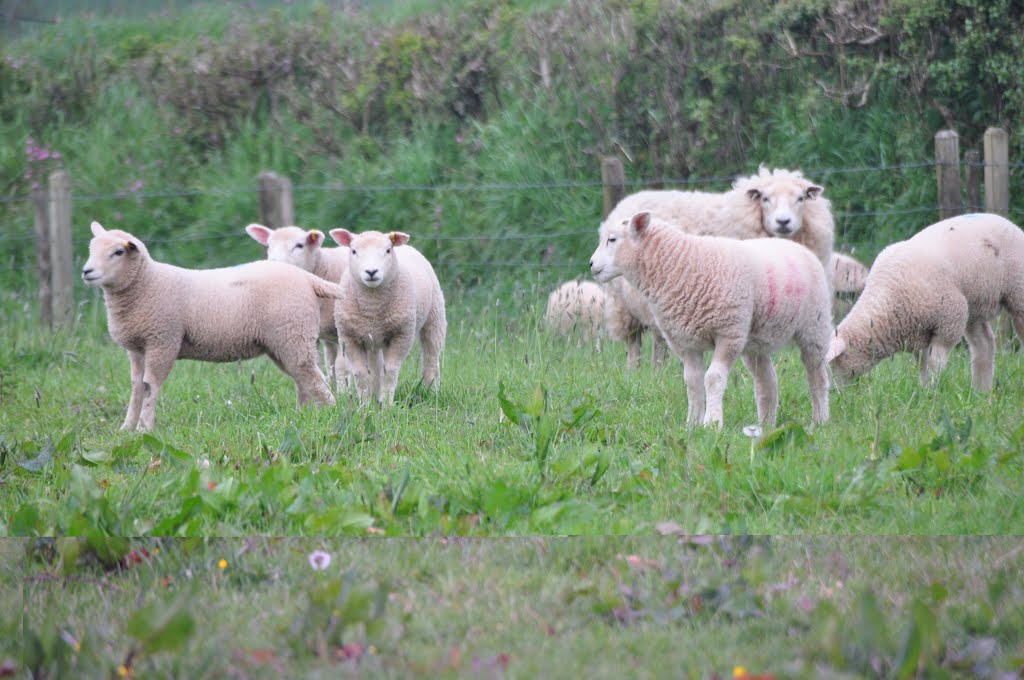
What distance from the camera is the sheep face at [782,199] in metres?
4.40

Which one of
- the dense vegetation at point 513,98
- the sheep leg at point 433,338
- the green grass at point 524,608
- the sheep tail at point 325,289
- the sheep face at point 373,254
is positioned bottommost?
the green grass at point 524,608

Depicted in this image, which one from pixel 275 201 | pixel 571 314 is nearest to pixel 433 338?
pixel 571 314

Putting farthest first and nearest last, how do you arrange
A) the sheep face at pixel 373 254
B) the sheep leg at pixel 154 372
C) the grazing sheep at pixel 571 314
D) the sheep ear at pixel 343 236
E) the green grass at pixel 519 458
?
the sheep ear at pixel 343 236 → the sheep face at pixel 373 254 → the sheep leg at pixel 154 372 → the grazing sheep at pixel 571 314 → the green grass at pixel 519 458

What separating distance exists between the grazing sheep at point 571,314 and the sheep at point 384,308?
0.54 meters

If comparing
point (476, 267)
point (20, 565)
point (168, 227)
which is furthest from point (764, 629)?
point (168, 227)

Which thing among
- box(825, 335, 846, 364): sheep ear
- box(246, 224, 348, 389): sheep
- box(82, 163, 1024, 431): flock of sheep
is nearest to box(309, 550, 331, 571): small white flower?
box(82, 163, 1024, 431): flock of sheep

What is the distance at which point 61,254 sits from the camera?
4258 millimetres

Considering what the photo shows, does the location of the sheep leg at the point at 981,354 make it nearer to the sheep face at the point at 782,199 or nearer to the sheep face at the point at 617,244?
the sheep face at the point at 782,199

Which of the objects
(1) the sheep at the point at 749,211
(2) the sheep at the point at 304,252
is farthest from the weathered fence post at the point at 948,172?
(2) the sheep at the point at 304,252

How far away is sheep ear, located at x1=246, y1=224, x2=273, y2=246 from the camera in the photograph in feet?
16.4

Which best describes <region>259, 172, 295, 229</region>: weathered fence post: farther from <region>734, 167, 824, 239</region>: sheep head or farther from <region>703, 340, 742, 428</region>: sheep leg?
<region>734, 167, 824, 239</region>: sheep head

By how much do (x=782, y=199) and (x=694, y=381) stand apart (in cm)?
128

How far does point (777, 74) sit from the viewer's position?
330 centimetres

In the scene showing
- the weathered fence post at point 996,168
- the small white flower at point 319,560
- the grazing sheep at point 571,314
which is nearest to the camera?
the small white flower at point 319,560
